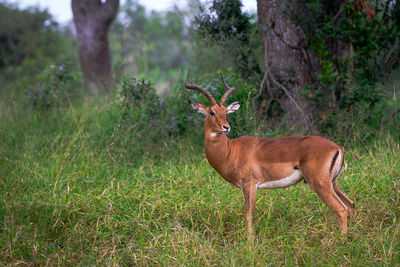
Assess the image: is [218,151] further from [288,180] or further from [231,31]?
[231,31]

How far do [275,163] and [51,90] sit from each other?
484cm

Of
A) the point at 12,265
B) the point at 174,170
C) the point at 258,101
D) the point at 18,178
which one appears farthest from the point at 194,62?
the point at 12,265

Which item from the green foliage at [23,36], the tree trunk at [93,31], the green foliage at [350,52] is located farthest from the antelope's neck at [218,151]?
the green foliage at [23,36]

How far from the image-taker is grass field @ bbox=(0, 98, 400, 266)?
322 centimetres

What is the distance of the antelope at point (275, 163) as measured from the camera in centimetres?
344

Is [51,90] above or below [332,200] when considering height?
above

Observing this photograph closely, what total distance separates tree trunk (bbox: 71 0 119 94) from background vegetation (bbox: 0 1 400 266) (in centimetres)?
271

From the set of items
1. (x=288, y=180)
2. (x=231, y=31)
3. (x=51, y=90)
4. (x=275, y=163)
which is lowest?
(x=288, y=180)

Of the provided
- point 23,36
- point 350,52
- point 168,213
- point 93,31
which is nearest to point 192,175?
point 168,213

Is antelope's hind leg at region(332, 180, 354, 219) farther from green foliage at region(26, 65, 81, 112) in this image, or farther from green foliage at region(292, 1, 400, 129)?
green foliage at region(26, 65, 81, 112)

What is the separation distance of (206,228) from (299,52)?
3.49 meters

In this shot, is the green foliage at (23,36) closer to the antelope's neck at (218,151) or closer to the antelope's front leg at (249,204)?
the antelope's neck at (218,151)

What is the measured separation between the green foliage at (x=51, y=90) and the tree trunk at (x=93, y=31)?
303 centimetres

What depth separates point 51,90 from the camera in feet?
23.8
